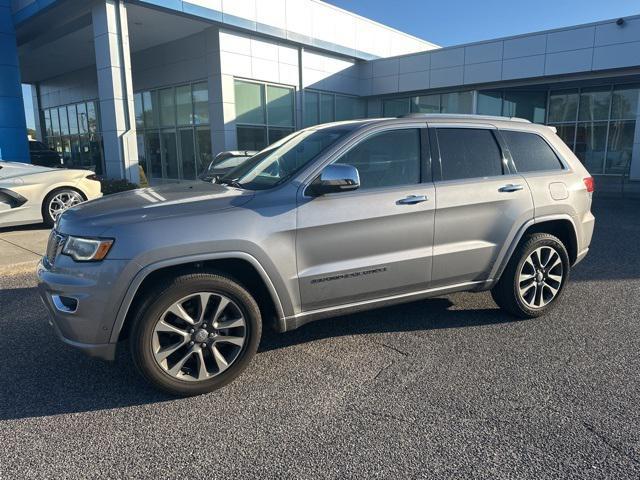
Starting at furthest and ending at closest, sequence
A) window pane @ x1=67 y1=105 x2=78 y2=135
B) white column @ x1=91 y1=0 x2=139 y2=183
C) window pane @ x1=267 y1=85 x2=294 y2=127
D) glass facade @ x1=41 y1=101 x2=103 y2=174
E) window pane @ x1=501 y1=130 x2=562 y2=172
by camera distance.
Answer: window pane @ x1=67 y1=105 x2=78 y2=135, glass facade @ x1=41 y1=101 x2=103 y2=174, window pane @ x1=267 y1=85 x2=294 y2=127, white column @ x1=91 y1=0 x2=139 y2=183, window pane @ x1=501 y1=130 x2=562 y2=172

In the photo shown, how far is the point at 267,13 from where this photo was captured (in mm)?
16453

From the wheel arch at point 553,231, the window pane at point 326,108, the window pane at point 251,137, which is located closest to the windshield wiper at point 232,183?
the wheel arch at point 553,231

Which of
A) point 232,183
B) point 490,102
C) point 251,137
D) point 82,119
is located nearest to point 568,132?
point 490,102

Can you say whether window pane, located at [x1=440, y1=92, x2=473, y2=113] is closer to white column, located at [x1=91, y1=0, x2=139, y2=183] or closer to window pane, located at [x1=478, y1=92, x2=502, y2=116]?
window pane, located at [x1=478, y1=92, x2=502, y2=116]

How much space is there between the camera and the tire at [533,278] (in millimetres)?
4324

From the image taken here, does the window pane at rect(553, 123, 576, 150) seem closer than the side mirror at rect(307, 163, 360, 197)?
No

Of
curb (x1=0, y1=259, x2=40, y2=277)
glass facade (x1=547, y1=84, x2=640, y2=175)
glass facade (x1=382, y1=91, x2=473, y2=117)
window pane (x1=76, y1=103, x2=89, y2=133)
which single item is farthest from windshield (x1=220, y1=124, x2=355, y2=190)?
window pane (x1=76, y1=103, x2=89, y2=133)

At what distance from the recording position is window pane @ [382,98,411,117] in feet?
72.1

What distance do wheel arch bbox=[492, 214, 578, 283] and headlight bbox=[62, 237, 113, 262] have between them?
318 cm

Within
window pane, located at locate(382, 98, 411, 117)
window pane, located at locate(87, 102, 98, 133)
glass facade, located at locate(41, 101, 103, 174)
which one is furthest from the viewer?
glass facade, located at locate(41, 101, 103, 174)

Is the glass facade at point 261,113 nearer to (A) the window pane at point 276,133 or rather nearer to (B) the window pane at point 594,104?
(A) the window pane at point 276,133

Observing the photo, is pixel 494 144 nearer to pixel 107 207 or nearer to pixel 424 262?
pixel 424 262

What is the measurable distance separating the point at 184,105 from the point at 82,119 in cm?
1007

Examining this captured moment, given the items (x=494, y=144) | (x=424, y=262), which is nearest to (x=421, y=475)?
(x=424, y=262)
